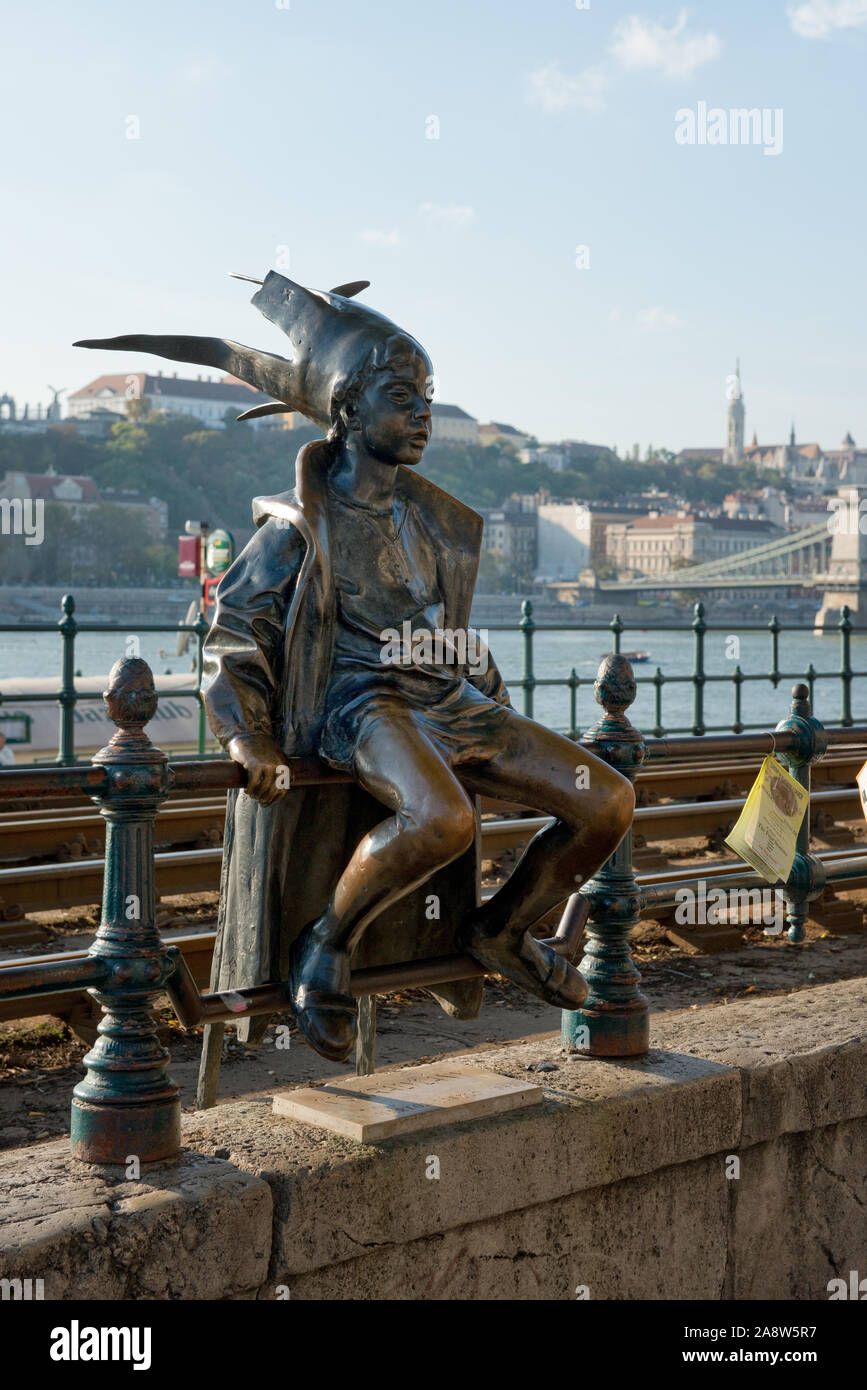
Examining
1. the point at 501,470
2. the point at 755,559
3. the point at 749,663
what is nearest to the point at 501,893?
the point at 755,559

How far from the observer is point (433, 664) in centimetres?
321

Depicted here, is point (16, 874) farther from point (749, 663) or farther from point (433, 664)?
point (749, 663)

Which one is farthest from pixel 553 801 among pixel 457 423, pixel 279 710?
pixel 457 423

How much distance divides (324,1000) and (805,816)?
2000 millimetres

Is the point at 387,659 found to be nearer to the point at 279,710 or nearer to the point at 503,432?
the point at 279,710

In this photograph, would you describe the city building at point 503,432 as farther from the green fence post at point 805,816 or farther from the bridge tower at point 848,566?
the green fence post at point 805,816

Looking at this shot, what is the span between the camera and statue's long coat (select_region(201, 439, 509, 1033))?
3.10 meters

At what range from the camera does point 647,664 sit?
162 ft

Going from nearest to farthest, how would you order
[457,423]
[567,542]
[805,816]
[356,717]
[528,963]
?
[356,717] < [528,963] < [805,816] < [567,542] < [457,423]

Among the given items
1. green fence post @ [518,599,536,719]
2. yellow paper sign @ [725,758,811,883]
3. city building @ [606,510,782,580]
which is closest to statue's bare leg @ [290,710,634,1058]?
yellow paper sign @ [725,758,811,883]

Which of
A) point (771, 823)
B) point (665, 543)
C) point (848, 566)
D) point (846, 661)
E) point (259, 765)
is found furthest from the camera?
point (665, 543)

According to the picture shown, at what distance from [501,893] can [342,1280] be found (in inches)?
34.2

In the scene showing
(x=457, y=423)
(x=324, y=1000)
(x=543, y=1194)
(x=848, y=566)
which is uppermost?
(x=457, y=423)
